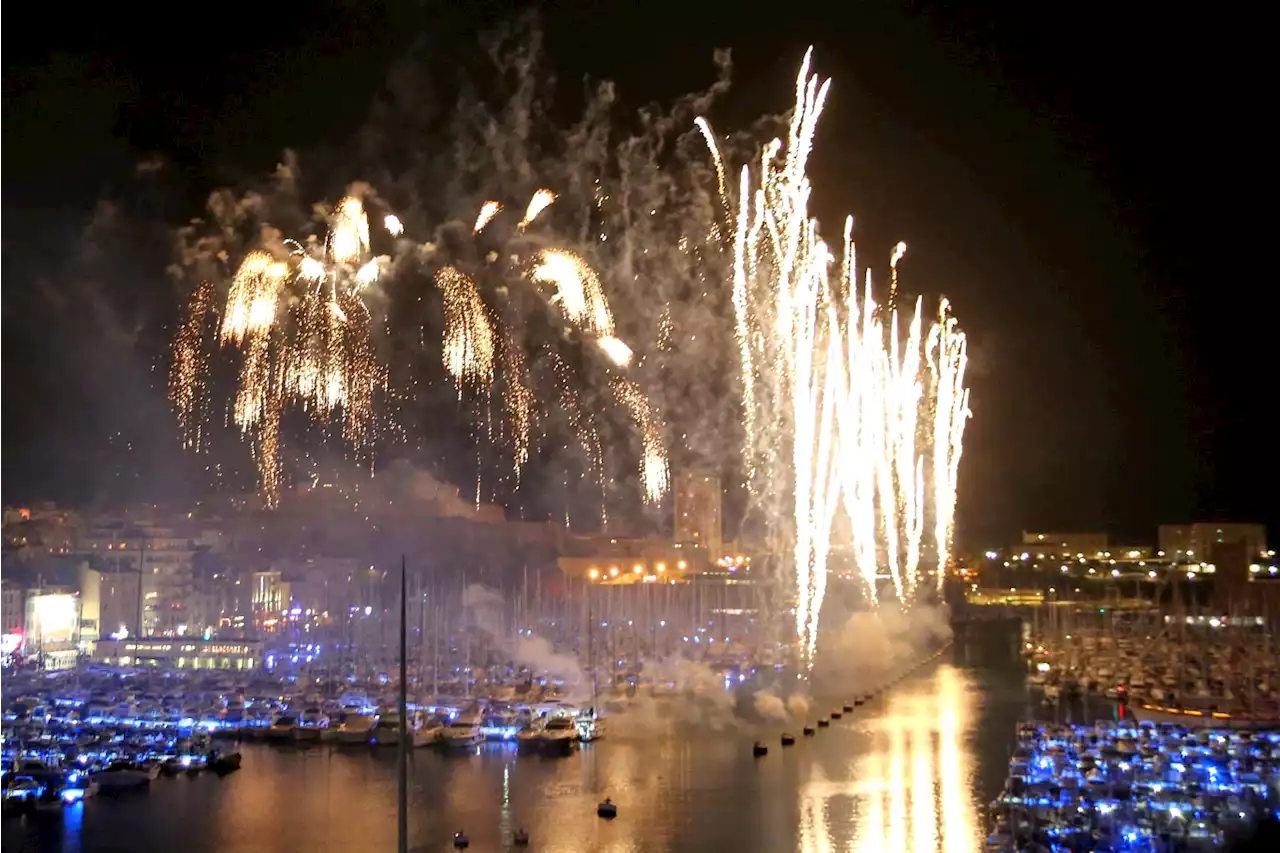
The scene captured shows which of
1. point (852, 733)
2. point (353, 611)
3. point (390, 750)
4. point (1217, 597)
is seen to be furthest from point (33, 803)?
point (1217, 597)

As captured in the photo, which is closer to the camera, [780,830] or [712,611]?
[780,830]

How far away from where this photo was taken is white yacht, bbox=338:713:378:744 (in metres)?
14.0

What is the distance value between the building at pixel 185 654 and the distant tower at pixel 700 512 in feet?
35.0

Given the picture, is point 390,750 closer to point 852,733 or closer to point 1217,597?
point 852,733

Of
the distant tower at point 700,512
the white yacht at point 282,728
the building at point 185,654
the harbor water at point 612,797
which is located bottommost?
the harbor water at point 612,797

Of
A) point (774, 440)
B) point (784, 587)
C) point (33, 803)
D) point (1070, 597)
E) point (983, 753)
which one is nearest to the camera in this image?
point (33, 803)

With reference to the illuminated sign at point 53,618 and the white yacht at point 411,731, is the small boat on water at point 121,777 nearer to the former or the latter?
the white yacht at point 411,731

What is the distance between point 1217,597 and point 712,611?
456 inches

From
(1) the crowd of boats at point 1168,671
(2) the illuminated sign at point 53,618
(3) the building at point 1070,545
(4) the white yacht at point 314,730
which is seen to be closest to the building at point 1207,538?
(3) the building at point 1070,545

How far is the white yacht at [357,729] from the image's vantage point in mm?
Result: 14047

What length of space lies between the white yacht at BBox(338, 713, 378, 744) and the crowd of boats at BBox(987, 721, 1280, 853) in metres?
6.65

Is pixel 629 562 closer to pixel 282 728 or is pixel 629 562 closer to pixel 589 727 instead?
pixel 282 728

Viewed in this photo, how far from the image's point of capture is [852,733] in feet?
45.2

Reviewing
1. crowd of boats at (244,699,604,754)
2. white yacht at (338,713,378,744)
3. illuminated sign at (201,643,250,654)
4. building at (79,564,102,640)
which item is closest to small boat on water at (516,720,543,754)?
crowd of boats at (244,699,604,754)
